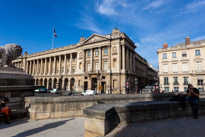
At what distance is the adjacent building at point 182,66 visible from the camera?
3372 centimetres

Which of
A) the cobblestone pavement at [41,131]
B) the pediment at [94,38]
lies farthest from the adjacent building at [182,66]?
the cobblestone pavement at [41,131]

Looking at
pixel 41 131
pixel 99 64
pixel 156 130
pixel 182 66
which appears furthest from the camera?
pixel 99 64

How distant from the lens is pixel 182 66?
36.0 metres

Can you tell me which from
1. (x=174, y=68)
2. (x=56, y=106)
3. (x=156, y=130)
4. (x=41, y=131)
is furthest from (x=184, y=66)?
(x=41, y=131)

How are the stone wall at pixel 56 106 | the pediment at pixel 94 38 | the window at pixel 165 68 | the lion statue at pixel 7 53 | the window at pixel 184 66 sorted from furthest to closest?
the pediment at pixel 94 38 → the window at pixel 165 68 → the window at pixel 184 66 → the lion statue at pixel 7 53 → the stone wall at pixel 56 106

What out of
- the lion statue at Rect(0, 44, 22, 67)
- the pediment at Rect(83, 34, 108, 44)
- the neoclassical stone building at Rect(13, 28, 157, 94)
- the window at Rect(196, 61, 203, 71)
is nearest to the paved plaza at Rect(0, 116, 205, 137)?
the lion statue at Rect(0, 44, 22, 67)

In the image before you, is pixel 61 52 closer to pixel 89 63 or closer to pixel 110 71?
pixel 89 63

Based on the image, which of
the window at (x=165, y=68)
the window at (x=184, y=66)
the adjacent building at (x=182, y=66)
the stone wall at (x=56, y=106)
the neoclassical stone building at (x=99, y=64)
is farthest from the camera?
the window at (x=165, y=68)

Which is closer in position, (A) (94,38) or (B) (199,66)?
(B) (199,66)

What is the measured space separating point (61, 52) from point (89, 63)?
17161 millimetres

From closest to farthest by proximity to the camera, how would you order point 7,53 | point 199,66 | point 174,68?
point 7,53
point 199,66
point 174,68

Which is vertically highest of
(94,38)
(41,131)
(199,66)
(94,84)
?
(94,38)

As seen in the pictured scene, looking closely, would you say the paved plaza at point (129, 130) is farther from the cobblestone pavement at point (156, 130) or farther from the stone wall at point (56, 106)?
the stone wall at point (56, 106)

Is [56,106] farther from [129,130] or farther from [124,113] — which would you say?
[129,130]
